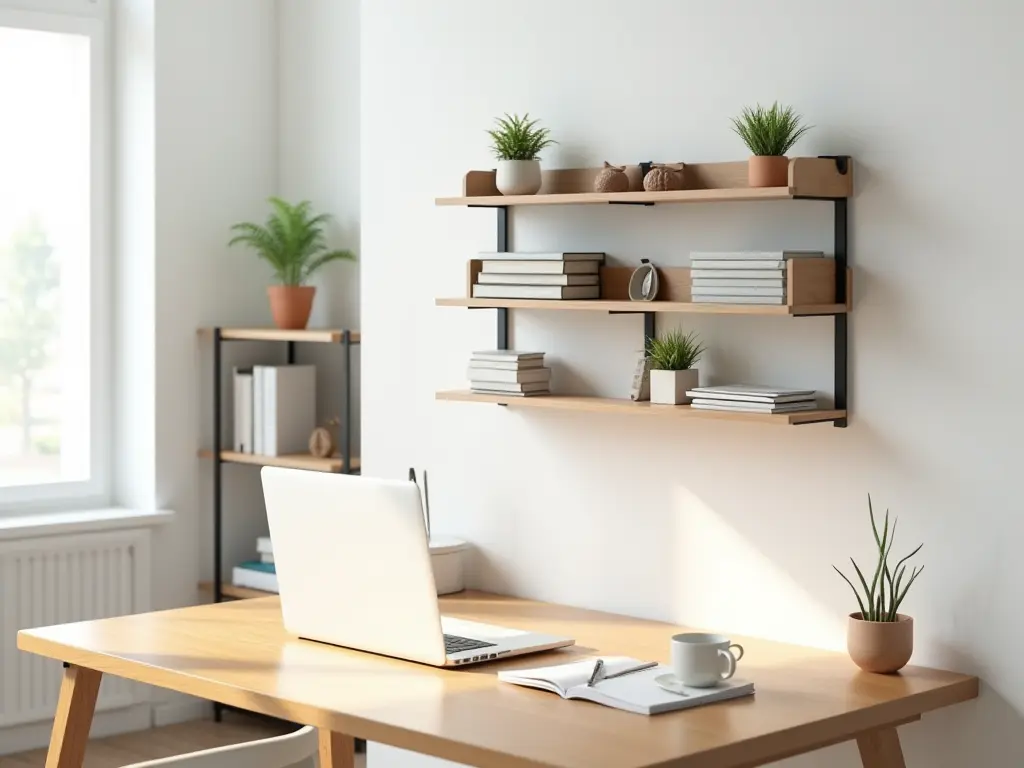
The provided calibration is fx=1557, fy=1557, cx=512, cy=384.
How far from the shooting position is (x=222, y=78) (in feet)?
16.5

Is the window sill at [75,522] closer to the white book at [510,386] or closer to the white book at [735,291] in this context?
the white book at [510,386]

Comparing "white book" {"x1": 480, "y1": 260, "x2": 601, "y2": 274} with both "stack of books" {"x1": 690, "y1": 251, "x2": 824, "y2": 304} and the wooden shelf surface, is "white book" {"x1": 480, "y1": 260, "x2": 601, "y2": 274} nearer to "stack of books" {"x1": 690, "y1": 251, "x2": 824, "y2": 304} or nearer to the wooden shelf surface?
"stack of books" {"x1": 690, "y1": 251, "x2": 824, "y2": 304}

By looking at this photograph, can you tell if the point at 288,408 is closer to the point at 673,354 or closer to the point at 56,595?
the point at 56,595

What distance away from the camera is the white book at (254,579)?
477 cm

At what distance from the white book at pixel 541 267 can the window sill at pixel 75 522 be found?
6.11 feet

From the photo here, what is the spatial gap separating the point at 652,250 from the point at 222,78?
2.23 m

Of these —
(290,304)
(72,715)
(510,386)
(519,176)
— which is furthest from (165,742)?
(519,176)

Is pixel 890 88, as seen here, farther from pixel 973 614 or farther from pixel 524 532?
pixel 524 532

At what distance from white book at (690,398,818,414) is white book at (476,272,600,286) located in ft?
1.44

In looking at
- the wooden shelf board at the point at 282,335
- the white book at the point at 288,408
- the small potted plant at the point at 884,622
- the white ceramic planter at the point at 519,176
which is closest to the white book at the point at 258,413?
the white book at the point at 288,408

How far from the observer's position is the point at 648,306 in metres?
3.10

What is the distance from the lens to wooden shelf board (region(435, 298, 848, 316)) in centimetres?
285

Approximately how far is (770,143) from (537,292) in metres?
0.63

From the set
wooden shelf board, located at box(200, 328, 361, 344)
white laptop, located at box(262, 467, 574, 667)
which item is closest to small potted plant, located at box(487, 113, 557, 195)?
white laptop, located at box(262, 467, 574, 667)
